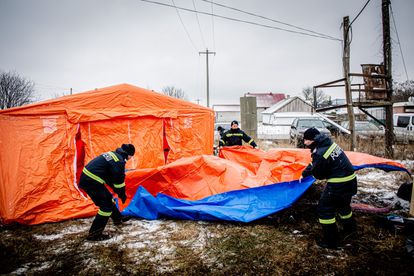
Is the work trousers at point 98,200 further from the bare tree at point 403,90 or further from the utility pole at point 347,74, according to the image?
the bare tree at point 403,90

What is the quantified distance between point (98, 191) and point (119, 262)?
1175 mm

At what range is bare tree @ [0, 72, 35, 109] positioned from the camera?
25953 millimetres

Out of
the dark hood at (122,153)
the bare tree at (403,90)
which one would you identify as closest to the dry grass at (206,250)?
the dark hood at (122,153)

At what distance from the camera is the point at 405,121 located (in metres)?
12.1

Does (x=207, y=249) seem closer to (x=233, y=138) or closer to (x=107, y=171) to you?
(x=107, y=171)

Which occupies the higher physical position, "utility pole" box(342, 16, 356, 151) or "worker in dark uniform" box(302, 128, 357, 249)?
"utility pole" box(342, 16, 356, 151)

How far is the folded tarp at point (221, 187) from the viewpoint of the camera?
396cm

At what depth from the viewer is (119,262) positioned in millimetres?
3027

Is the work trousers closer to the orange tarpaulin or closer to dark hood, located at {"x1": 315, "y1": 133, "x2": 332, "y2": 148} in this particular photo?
the orange tarpaulin

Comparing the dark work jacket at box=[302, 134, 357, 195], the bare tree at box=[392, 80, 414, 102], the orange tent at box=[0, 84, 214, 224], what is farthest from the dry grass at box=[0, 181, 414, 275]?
the bare tree at box=[392, 80, 414, 102]

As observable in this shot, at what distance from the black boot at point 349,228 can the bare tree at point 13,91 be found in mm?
33339

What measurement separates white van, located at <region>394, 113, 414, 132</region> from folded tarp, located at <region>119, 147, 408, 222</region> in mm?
10533

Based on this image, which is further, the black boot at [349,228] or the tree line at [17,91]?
the tree line at [17,91]

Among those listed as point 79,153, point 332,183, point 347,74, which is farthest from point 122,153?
point 347,74
